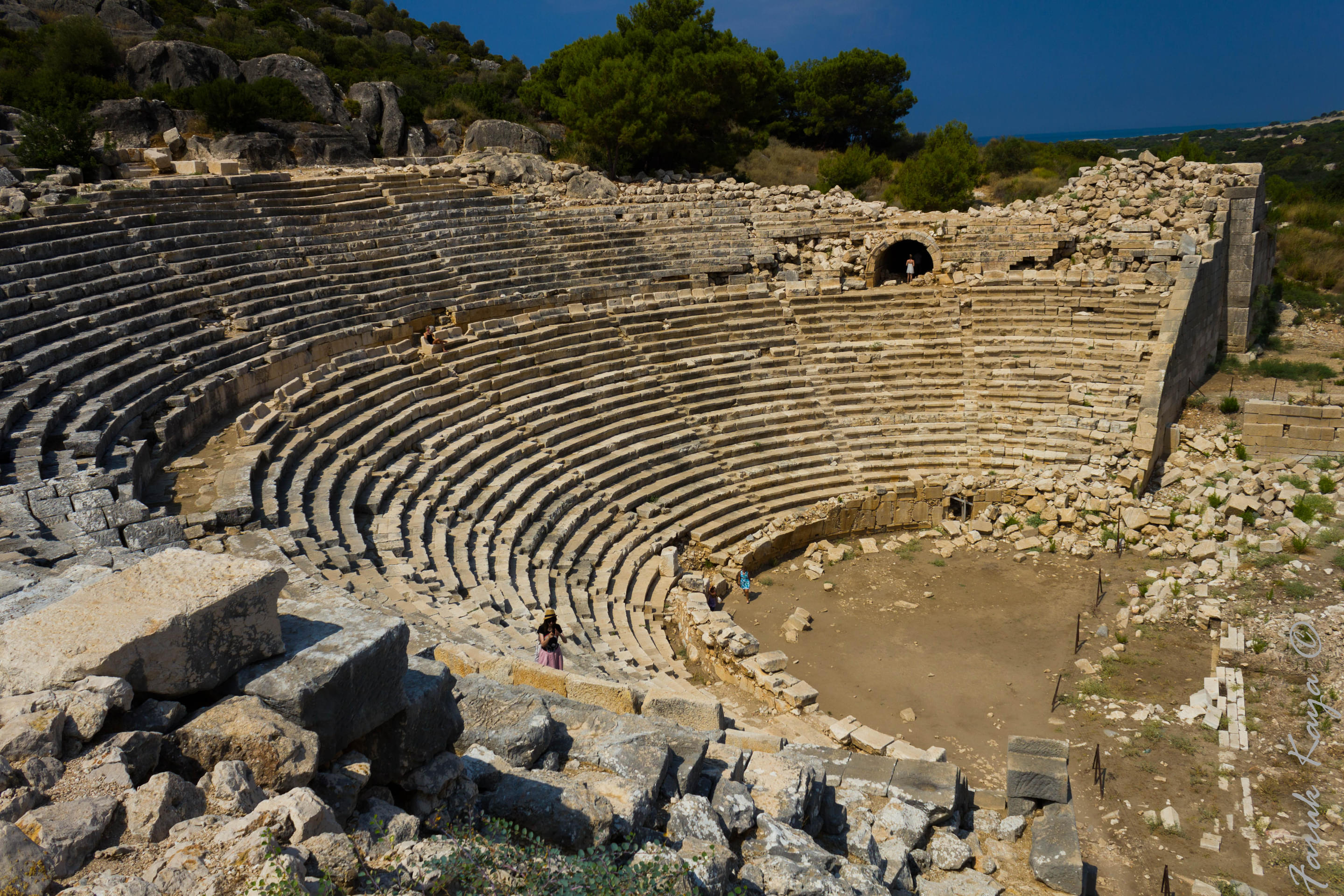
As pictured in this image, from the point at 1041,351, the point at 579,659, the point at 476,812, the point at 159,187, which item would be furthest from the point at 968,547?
the point at 159,187

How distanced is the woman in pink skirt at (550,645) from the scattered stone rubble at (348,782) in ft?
6.93

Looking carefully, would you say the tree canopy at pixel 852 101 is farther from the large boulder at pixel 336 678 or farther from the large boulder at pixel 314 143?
the large boulder at pixel 336 678

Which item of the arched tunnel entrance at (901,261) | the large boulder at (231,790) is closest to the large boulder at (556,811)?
the large boulder at (231,790)

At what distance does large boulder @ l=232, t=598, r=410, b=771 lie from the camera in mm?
3957

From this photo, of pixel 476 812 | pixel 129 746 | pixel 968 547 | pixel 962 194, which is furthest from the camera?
pixel 962 194

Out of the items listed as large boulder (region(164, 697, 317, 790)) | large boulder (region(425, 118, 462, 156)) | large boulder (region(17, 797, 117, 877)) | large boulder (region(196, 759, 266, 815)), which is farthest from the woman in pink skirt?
large boulder (region(425, 118, 462, 156))

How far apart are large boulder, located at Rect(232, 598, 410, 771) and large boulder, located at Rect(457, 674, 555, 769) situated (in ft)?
2.90

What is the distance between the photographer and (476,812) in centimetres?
426

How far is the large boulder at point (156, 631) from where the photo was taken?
3777 mm

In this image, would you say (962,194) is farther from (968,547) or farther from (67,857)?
(67,857)

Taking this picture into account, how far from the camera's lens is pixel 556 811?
427 centimetres

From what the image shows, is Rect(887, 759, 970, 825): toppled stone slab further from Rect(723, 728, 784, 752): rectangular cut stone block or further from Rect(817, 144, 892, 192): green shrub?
Rect(817, 144, 892, 192): green shrub

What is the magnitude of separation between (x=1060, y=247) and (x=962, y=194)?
592 centimetres

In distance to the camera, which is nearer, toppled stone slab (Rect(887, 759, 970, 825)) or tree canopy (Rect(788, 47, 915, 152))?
toppled stone slab (Rect(887, 759, 970, 825))
